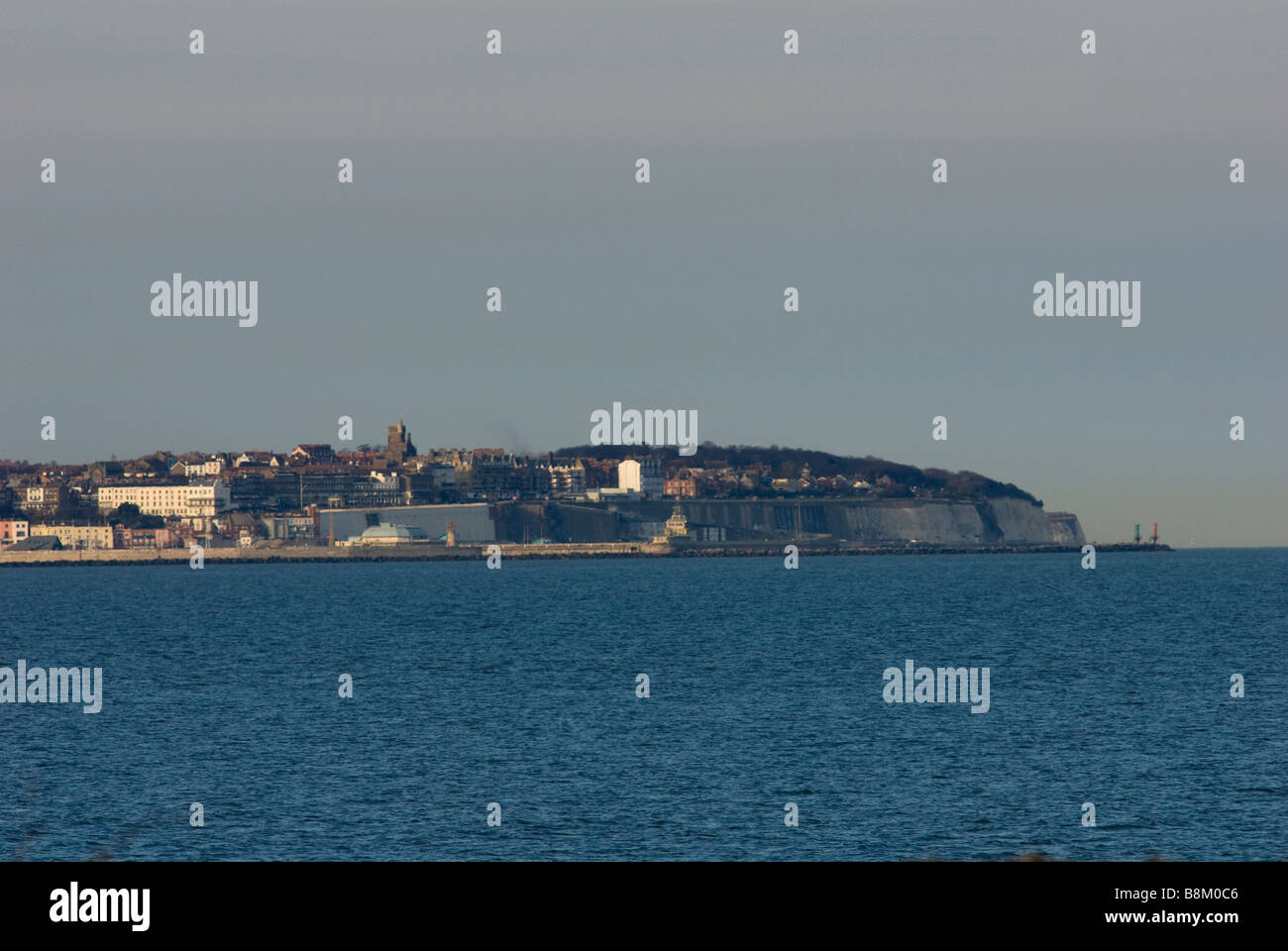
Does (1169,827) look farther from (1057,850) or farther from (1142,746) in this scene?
(1142,746)

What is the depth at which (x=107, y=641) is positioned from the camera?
9488cm

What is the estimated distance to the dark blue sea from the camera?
109ft

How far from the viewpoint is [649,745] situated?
153ft

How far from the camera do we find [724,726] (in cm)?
5153

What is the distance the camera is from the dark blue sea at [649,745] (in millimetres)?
A: 33156

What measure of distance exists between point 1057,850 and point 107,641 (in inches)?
3015

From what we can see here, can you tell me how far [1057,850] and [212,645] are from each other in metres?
66.9
